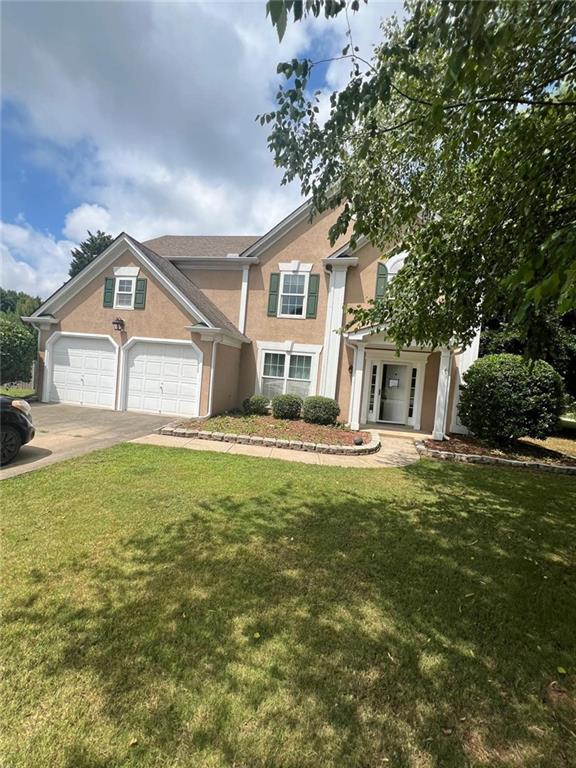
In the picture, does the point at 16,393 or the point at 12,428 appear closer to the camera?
the point at 12,428

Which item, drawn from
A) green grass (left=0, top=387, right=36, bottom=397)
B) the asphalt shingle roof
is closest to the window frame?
the asphalt shingle roof

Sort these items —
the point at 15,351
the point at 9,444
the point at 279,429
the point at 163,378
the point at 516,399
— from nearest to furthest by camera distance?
the point at 9,444 < the point at 516,399 < the point at 279,429 < the point at 163,378 < the point at 15,351

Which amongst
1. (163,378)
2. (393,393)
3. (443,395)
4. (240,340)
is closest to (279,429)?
(240,340)

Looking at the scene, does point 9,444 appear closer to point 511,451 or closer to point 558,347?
point 511,451

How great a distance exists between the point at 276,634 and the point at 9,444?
6202 millimetres

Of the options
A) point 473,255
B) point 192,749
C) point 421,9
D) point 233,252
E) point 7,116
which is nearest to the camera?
point 192,749

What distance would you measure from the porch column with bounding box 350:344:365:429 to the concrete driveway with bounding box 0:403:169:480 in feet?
20.2

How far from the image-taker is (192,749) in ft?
6.02

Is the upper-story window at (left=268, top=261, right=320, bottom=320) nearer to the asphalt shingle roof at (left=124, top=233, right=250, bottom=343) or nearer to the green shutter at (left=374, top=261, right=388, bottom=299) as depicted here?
the asphalt shingle roof at (left=124, top=233, right=250, bottom=343)

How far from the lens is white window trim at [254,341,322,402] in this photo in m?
13.5

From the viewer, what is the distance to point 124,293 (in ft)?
42.7

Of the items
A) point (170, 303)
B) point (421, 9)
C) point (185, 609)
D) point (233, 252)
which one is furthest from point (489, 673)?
point (233, 252)

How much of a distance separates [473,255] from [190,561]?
4.92 meters

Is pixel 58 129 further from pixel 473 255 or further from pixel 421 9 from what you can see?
pixel 473 255
